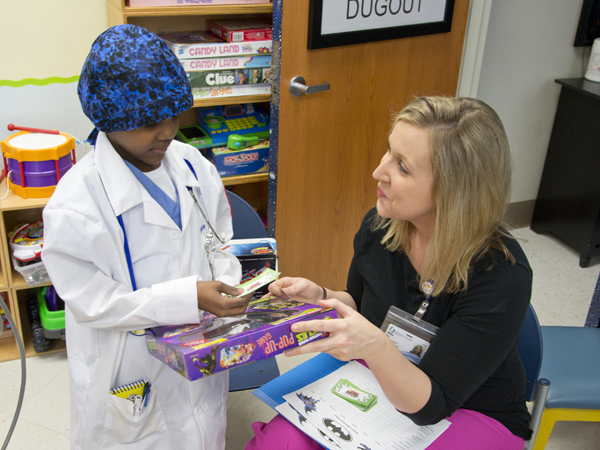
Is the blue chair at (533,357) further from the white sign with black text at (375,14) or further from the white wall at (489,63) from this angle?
the white wall at (489,63)

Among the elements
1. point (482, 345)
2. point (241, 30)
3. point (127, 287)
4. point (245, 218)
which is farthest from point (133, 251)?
point (241, 30)

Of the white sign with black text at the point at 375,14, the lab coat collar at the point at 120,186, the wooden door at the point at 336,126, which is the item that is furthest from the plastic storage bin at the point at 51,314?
the white sign with black text at the point at 375,14

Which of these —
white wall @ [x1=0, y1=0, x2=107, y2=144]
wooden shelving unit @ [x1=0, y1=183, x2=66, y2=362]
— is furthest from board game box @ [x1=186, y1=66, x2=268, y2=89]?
wooden shelving unit @ [x1=0, y1=183, x2=66, y2=362]

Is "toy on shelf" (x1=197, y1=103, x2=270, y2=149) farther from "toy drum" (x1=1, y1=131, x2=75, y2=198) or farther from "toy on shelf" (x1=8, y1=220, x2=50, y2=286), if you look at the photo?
"toy on shelf" (x1=8, y1=220, x2=50, y2=286)

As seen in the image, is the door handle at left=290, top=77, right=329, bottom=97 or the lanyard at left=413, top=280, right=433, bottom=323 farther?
the door handle at left=290, top=77, right=329, bottom=97

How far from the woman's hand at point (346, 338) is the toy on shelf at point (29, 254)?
1.34 metres

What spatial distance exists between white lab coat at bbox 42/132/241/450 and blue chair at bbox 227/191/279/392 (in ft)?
1.01

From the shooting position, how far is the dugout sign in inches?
79.2

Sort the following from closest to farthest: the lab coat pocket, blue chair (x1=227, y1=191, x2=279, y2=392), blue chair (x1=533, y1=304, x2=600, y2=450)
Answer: the lab coat pocket
blue chair (x1=533, y1=304, x2=600, y2=450)
blue chair (x1=227, y1=191, x2=279, y2=392)

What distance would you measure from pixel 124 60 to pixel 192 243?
0.43 m

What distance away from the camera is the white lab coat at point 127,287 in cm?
108

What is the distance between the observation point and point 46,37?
2.12 metres

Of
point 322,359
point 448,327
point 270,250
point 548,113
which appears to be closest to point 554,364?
point 448,327

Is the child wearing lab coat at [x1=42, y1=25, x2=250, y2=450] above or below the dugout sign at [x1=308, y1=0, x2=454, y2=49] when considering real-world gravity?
below
